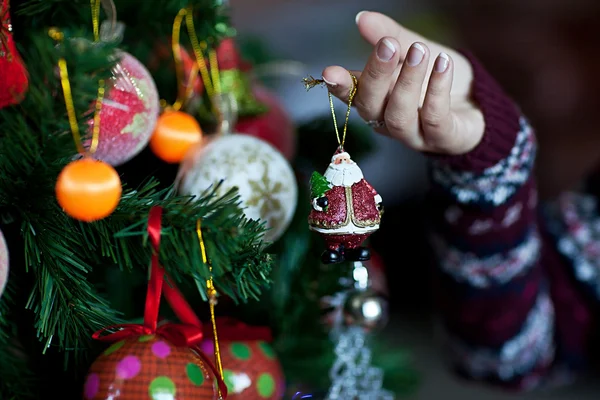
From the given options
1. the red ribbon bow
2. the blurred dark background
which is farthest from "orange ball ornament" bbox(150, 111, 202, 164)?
the blurred dark background

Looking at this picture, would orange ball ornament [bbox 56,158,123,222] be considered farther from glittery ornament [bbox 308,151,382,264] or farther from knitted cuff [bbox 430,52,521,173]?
knitted cuff [bbox 430,52,521,173]

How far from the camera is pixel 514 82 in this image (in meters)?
2.01

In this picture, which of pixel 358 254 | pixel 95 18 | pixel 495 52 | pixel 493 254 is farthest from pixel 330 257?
pixel 495 52

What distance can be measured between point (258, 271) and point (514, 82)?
1.84 meters

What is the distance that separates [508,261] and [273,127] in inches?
12.1

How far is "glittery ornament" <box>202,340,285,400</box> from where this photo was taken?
44 centimetres

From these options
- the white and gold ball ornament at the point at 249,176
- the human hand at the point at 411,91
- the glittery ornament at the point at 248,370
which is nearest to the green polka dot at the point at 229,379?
the glittery ornament at the point at 248,370

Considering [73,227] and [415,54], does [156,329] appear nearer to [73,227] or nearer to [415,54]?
[73,227]

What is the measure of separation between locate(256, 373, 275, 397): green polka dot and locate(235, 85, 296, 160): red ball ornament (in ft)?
0.86

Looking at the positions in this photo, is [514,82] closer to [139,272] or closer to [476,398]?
[476,398]

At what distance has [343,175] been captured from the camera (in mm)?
377

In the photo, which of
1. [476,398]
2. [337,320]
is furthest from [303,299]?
[476,398]

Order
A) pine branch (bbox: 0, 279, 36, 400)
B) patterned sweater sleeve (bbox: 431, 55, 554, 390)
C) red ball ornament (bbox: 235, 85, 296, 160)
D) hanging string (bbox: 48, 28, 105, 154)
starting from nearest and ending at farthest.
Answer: hanging string (bbox: 48, 28, 105, 154) < pine branch (bbox: 0, 279, 36, 400) < patterned sweater sleeve (bbox: 431, 55, 554, 390) < red ball ornament (bbox: 235, 85, 296, 160)

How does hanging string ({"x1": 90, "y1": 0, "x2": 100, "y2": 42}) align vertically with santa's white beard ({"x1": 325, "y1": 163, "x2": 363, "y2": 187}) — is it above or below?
above
